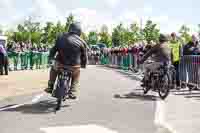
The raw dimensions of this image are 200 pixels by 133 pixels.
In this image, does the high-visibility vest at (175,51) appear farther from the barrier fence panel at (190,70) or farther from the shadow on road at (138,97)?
the shadow on road at (138,97)

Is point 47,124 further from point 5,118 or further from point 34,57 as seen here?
point 34,57

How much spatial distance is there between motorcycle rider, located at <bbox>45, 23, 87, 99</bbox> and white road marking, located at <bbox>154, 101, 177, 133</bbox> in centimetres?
198

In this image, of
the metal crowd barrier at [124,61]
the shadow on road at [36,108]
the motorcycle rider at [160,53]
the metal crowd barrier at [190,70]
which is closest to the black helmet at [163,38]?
the motorcycle rider at [160,53]

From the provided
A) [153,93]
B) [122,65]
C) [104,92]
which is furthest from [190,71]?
[122,65]

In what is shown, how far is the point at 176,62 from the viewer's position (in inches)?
675

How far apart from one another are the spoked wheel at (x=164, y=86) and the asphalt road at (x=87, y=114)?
23 centimetres

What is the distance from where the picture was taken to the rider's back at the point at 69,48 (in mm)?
11477

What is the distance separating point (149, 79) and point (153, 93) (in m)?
1.05

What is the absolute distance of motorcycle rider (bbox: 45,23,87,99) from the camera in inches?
452

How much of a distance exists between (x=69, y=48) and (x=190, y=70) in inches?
257

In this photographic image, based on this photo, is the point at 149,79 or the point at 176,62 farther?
the point at 176,62

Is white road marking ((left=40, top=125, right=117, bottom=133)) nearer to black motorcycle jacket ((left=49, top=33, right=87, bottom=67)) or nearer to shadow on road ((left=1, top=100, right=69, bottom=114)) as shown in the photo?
shadow on road ((left=1, top=100, right=69, bottom=114))

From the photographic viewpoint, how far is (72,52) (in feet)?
37.8

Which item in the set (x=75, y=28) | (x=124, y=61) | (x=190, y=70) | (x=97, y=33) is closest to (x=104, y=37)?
(x=97, y=33)
